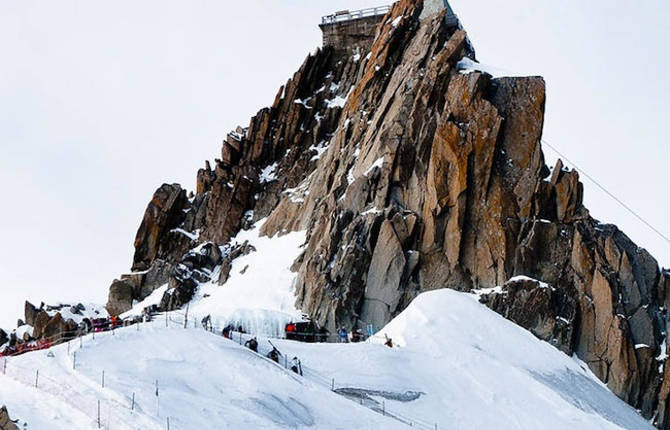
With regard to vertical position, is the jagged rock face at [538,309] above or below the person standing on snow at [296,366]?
above

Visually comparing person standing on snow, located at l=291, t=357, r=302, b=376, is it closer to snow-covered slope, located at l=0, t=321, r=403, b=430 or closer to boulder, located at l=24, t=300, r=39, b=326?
snow-covered slope, located at l=0, t=321, r=403, b=430

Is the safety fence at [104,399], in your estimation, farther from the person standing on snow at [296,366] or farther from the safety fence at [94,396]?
the person standing on snow at [296,366]

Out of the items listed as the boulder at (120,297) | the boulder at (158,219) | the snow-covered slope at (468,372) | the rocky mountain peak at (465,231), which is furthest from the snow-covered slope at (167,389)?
the boulder at (158,219)

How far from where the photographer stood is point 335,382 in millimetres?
38875

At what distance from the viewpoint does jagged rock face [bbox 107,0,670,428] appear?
57000mm

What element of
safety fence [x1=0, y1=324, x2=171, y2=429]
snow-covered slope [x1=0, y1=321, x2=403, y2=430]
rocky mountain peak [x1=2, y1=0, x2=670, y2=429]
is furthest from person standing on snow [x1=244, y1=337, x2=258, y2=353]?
rocky mountain peak [x1=2, y1=0, x2=670, y2=429]

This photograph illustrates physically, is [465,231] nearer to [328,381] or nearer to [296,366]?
[328,381]

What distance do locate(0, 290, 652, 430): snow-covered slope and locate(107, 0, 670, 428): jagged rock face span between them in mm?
6940

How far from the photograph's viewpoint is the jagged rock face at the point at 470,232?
57.0 metres

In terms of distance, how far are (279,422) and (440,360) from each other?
13545mm

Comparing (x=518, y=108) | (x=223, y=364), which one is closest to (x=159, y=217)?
(x=518, y=108)

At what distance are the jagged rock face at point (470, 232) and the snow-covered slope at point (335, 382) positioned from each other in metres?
6.94

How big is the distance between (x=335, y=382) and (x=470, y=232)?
23100 mm

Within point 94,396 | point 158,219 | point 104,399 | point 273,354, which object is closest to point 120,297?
point 158,219
